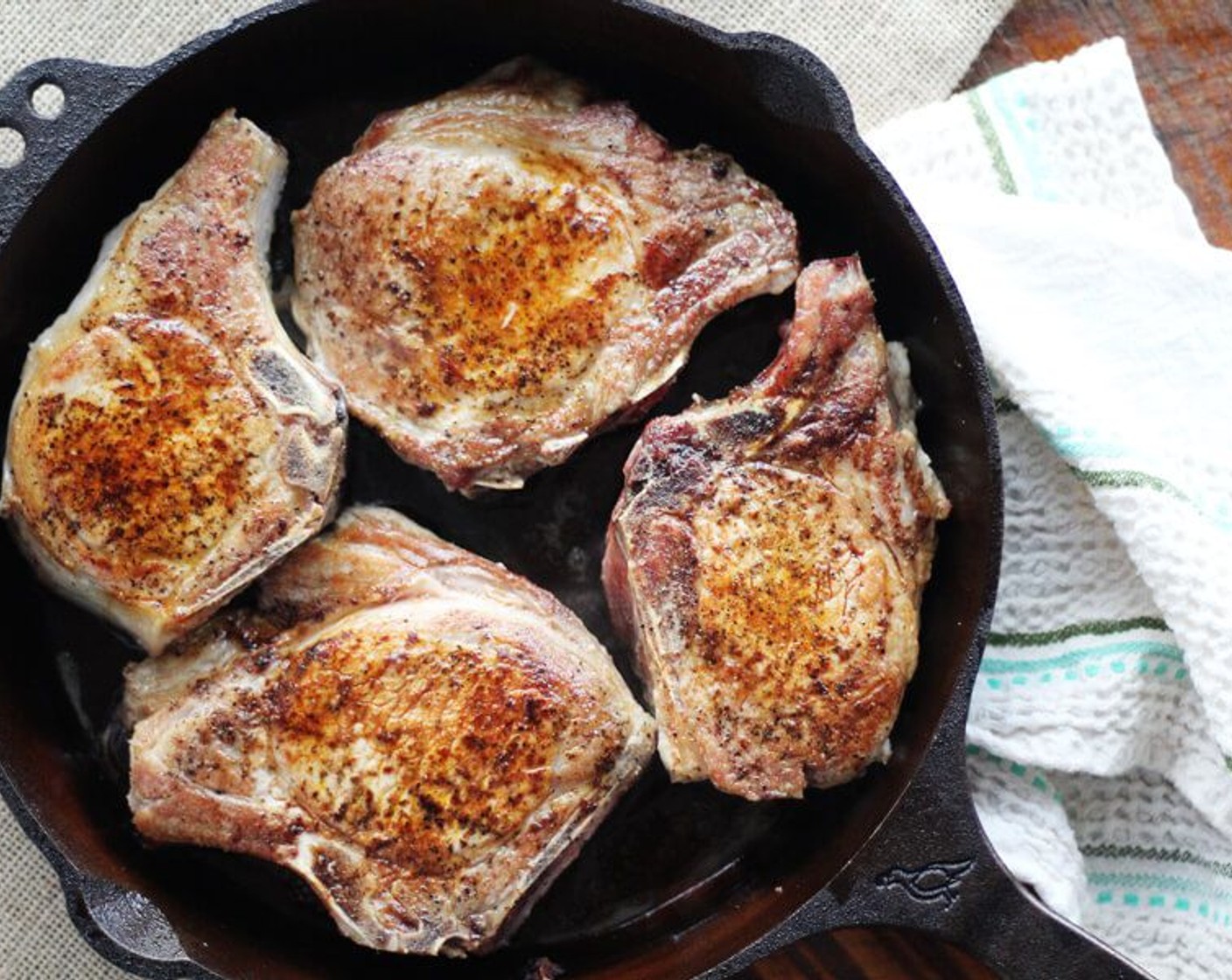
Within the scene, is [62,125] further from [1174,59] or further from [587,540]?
[1174,59]

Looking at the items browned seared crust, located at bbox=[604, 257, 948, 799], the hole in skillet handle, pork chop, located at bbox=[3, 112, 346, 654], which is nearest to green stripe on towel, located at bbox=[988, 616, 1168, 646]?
browned seared crust, located at bbox=[604, 257, 948, 799]

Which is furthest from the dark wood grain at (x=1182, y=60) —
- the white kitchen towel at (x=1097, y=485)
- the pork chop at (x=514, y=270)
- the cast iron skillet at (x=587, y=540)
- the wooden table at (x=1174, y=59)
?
the pork chop at (x=514, y=270)

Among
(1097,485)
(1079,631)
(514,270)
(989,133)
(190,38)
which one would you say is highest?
(190,38)

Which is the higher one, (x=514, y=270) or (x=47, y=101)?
(x=47, y=101)

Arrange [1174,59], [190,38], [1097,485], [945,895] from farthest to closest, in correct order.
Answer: [1174,59] < [190,38] < [1097,485] < [945,895]

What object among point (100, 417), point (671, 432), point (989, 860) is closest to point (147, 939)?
point (100, 417)

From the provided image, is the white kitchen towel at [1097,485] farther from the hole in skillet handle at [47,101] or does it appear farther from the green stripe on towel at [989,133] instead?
the hole in skillet handle at [47,101]

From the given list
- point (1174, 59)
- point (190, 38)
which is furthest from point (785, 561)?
point (190, 38)
